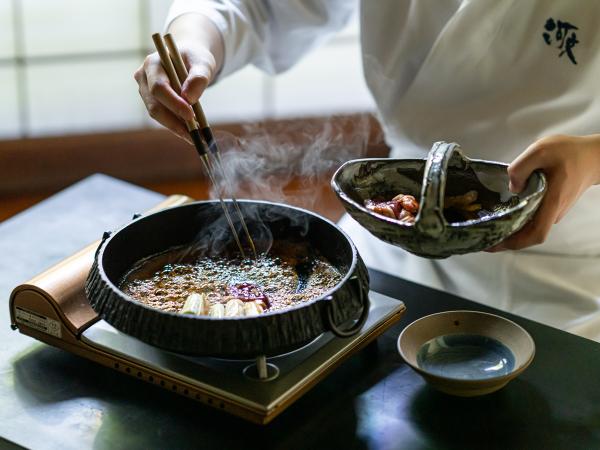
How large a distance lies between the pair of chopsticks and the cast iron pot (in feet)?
0.36

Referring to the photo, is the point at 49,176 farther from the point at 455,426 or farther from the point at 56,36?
the point at 455,426

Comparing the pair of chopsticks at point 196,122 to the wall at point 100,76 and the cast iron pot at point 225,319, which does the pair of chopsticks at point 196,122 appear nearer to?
the cast iron pot at point 225,319

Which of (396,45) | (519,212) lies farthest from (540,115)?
(519,212)

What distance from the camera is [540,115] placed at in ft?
6.13

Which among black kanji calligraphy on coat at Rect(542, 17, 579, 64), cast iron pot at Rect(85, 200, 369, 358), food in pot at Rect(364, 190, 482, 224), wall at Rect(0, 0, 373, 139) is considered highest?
black kanji calligraphy on coat at Rect(542, 17, 579, 64)

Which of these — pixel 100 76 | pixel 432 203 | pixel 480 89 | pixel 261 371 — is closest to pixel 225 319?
pixel 261 371

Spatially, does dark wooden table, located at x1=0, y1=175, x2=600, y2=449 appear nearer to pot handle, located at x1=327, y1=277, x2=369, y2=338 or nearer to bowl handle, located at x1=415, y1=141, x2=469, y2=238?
pot handle, located at x1=327, y1=277, x2=369, y2=338

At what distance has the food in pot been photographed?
143cm

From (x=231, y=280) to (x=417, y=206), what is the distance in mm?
361

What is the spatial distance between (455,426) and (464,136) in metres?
0.81

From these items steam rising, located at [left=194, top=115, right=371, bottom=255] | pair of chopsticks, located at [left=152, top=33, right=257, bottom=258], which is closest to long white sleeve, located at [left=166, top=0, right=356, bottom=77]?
steam rising, located at [left=194, top=115, right=371, bottom=255]

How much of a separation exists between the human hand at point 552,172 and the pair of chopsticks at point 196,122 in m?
0.50

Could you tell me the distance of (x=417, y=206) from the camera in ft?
4.76

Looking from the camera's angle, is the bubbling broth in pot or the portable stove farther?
the bubbling broth in pot
